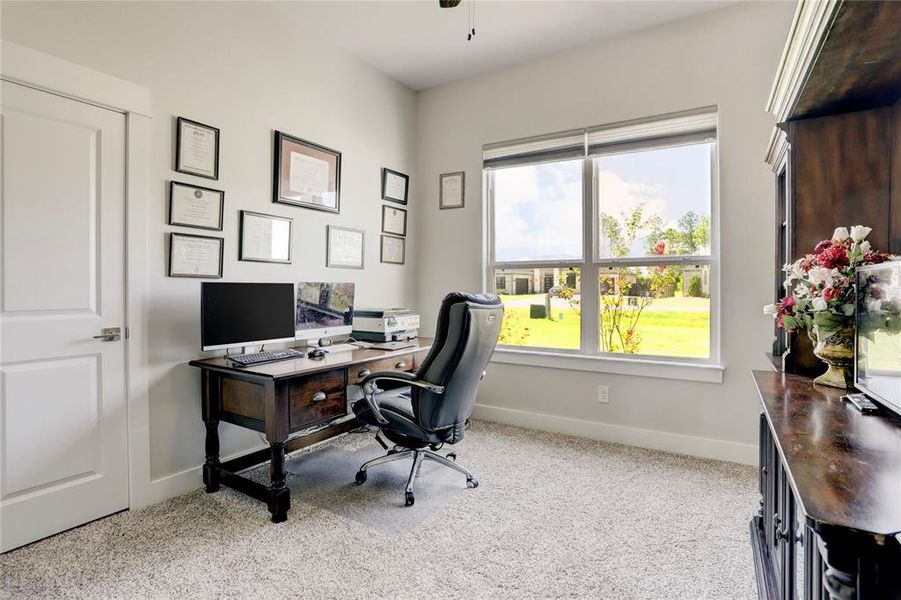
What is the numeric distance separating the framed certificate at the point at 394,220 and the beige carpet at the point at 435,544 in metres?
1.98

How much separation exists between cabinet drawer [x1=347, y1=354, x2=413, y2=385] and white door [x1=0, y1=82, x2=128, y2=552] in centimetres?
111

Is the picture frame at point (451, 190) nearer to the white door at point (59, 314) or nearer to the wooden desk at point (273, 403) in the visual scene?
the wooden desk at point (273, 403)

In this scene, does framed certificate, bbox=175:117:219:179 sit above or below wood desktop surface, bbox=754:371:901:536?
above

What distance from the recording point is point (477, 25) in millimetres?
3020

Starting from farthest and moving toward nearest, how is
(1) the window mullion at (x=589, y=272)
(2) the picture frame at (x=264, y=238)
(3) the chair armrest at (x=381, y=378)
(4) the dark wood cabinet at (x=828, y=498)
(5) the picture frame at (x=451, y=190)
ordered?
(5) the picture frame at (x=451, y=190) → (1) the window mullion at (x=589, y=272) → (2) the picture frame at (x=264, y=238) → (3) the chair armrest at (x=381, y=378) → (4) the dark wood cabinet at (x=828, y=498)

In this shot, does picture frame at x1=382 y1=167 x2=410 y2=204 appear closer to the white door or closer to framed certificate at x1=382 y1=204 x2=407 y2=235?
framed certificate at x1=382 y1=204 x2=407 y2=235

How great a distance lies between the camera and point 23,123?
1857 millimetres

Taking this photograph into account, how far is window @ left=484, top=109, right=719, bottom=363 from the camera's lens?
3.02 meters

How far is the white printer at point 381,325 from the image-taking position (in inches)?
122

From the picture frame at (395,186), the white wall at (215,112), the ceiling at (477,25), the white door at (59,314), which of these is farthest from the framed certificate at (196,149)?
the picture frame at (395,186)

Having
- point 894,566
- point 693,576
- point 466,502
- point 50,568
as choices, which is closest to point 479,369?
point 466,502

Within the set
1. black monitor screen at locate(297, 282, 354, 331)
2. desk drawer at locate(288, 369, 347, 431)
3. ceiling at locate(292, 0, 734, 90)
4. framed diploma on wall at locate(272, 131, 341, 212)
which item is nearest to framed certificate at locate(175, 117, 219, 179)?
framed diploma on wall at locate(272, 131, 341, 212)

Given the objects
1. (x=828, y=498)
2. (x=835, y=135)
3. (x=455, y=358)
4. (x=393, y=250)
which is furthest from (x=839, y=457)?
(x=393, y=250)

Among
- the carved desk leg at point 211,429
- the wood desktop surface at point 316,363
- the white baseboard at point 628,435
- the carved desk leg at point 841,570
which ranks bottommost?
the white baseboard at point 628,435
